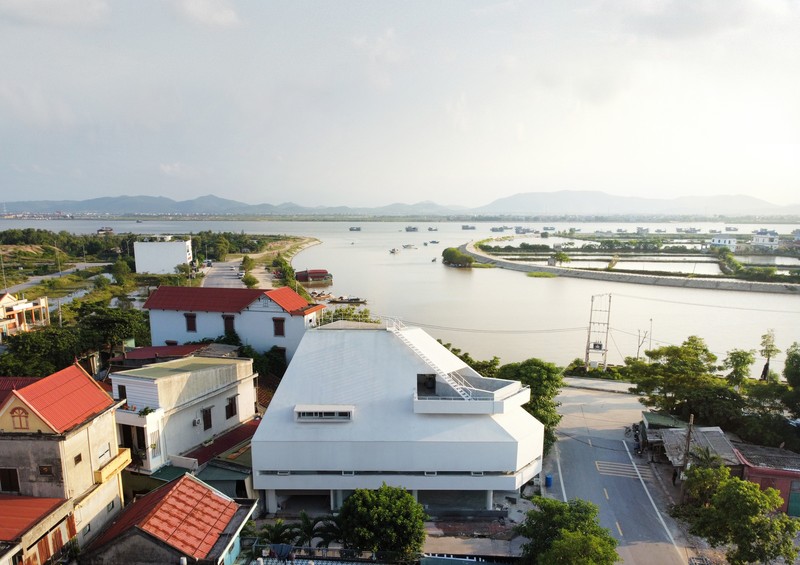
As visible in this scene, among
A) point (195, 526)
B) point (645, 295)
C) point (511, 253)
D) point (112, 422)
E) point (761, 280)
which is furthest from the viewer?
point (511, 253)

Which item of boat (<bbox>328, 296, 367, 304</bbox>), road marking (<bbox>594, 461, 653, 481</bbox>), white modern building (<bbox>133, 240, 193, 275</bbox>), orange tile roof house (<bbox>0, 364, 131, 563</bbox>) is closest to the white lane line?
road marking (<bbox>594, 461, 653, 481</bbox>)

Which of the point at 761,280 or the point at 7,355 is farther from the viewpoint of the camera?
the point at 761,280

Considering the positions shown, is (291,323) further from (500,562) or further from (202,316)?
(500,562)

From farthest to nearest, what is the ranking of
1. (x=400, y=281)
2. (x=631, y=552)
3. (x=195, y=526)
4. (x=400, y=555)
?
(x=400, y=281) < (x=631, y=552) < (x=400, y=555) < (x=195, y=526)

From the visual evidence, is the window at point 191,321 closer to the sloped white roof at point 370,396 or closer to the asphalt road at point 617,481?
the sloped white roof at point 370,396

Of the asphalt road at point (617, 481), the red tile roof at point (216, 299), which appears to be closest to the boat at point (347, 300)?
the red tile roof at point (216, 299)

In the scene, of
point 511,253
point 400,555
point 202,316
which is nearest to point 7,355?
point 202,316

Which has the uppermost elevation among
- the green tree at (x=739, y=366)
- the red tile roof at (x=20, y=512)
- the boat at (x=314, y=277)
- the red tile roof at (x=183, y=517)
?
the red tile roof at (x=20, y=512)

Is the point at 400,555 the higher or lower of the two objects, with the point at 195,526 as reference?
lower
